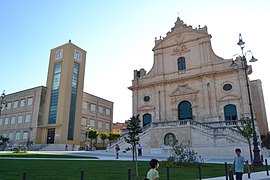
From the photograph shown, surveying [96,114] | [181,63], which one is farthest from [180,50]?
[96,114]

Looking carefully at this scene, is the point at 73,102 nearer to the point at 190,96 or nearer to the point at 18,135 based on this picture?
the point at 18,135

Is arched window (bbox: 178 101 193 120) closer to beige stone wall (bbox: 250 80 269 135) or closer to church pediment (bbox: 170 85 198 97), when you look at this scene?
church pediment (bbox: 170 85 198 97)

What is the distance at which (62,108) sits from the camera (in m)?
47.0

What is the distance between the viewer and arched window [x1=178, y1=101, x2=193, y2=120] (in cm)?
3535

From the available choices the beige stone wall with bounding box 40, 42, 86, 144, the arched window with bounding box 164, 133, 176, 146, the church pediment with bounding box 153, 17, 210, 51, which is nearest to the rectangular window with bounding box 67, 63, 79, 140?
the beige stone wall with bounding box 40, 42, 86, 144

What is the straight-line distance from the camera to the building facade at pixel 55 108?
156ft

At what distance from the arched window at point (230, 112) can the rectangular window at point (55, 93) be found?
33065 millimetres

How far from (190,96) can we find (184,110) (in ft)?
7.92

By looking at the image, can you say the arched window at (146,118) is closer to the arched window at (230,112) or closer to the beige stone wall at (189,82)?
the beige stone wall at (189,82)

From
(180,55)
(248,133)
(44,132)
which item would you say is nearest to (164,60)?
(180,55)

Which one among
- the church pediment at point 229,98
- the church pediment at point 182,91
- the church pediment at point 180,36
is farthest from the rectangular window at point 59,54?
the church pediment at point 229,98

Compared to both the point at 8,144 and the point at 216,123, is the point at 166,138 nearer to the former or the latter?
the point at 216,123

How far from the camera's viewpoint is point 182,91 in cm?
3622

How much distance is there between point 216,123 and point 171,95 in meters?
9.39
